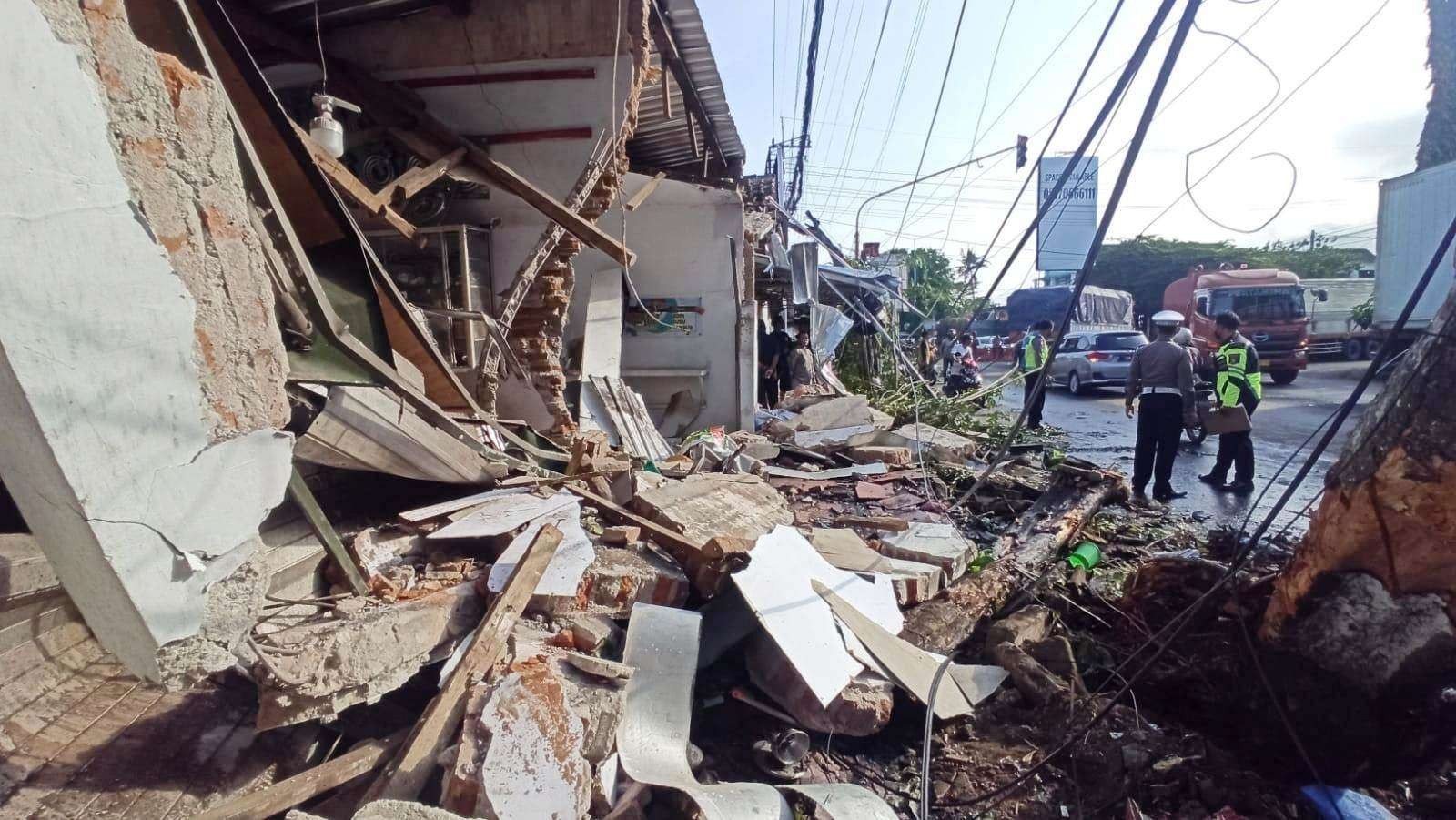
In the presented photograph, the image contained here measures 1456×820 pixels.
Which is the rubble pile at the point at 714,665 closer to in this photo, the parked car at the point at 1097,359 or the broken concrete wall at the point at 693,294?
the broken concrete wall at the point at 693,294

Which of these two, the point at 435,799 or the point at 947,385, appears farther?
the point at 947,385

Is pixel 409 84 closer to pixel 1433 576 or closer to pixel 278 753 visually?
pixel 278 753

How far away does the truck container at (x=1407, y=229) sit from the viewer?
11.7 m

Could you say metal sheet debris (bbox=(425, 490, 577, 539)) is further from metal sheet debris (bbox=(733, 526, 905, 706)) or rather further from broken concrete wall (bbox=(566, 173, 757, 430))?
broken concrete wall (bbox=(566, 173, 757, 430))

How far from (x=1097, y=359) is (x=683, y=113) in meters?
12.0

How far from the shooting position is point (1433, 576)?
7.45 ft

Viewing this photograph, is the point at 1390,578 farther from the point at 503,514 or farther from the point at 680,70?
the point at 680,70

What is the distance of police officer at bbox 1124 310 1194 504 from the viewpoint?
6406 millimetres

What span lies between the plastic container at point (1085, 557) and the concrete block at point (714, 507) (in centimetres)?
183

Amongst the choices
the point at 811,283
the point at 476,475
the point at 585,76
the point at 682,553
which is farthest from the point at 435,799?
the point at 811,283

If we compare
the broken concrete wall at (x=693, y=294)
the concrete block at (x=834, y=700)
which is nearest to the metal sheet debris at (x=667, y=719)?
the concrete block at (x=834, y=700)

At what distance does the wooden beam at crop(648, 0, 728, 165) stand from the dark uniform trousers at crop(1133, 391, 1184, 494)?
17.3 ft

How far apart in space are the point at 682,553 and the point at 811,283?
9.87m

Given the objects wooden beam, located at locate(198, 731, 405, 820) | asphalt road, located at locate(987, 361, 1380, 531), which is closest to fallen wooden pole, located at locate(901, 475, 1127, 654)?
asphalt road, located at locate(987, 361, 1380, 531)
